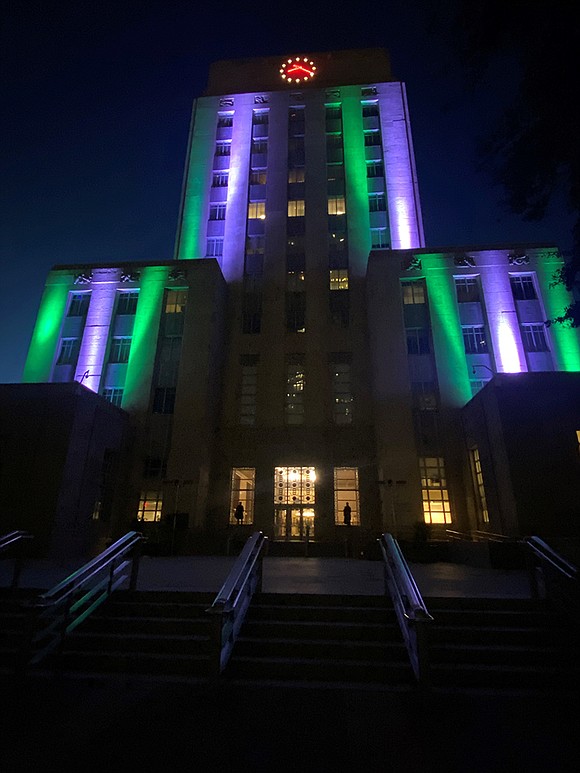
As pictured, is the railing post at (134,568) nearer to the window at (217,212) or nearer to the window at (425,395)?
the window at (425,395)

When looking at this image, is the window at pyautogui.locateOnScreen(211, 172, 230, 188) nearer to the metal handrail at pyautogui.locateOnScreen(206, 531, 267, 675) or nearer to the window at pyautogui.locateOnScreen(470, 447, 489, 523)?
the window at pyautogui.locateOnScreen(470, 447, 489, 523)

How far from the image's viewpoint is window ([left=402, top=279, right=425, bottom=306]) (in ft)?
78.1

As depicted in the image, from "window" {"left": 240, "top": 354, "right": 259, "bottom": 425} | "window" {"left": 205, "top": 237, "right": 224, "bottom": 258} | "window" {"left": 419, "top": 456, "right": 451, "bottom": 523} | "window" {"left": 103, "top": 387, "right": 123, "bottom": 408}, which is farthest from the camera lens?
"window" {"left": 205, "top": 237, "right": 224, "bottom": 258}

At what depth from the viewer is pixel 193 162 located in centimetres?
3453

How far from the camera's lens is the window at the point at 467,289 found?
23.5 m

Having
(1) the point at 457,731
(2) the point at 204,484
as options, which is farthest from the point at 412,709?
(2) the point at 204,484

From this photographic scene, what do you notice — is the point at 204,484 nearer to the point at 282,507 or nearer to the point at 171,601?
the point at 282,507

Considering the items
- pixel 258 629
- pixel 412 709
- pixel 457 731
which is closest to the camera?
pixel 457 731

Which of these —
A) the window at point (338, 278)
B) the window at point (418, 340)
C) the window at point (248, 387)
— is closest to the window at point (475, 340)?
the window at point (418, 340)

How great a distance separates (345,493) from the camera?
22250 millimetres

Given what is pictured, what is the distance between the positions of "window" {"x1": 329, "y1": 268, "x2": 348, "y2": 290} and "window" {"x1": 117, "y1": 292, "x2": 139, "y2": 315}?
13.4 meters

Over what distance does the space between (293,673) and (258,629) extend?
0.90m

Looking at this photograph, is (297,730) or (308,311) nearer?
(297,730)

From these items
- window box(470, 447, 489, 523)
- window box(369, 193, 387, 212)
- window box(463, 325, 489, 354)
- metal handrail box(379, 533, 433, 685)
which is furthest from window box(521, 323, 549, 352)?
metal handrail box(379, 533, 433, 685)
